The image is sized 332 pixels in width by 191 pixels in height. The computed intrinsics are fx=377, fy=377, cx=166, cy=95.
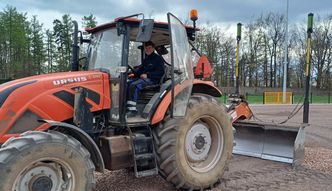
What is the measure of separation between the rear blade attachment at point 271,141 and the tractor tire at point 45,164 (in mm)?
4192

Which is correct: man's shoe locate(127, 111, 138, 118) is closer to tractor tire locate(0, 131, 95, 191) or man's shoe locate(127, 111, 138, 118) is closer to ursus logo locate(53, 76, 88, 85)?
ursus logo locate(53, 76, 88, 85)

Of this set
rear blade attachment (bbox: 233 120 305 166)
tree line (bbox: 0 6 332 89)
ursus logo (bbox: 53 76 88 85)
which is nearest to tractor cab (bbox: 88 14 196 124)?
ursus logo (bbox: 53 76 88 85)

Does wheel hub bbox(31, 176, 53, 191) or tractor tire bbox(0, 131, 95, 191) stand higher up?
tractor tire bbox(0, 131, 95, 191)

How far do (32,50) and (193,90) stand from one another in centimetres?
5086

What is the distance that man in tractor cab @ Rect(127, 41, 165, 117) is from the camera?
5.17 m

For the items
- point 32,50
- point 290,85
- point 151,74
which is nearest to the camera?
point 151,74

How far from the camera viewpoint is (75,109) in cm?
465

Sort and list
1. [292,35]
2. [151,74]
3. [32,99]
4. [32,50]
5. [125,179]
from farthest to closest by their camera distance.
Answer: [292,35], [32,50], [125,179], [151,74], [32,99]

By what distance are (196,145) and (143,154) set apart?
3.20ft

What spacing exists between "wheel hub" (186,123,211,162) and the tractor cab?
48cm

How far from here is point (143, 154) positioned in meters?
5.00

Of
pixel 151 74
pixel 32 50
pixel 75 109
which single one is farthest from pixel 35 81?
pixel 32 50

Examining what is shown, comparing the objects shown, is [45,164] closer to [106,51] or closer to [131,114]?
[131,114]

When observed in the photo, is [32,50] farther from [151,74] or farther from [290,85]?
[151,74]
